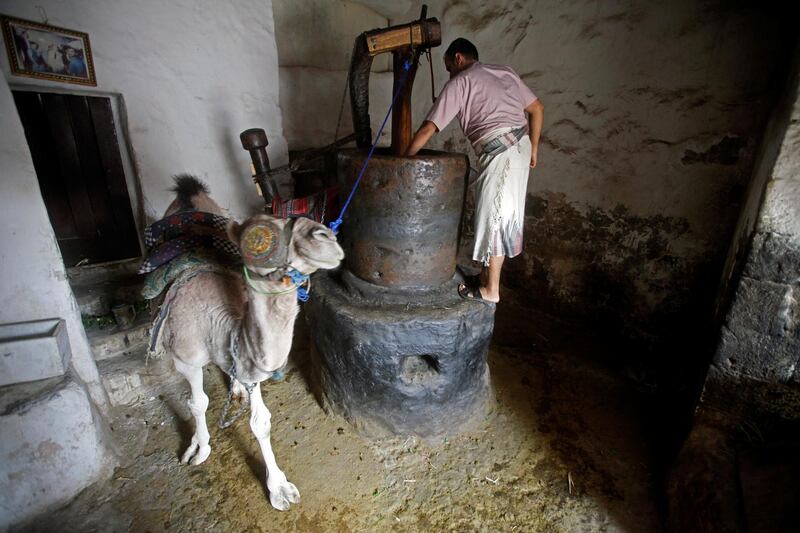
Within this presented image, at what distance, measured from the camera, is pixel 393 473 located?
2656 mm

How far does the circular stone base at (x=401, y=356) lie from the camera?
2.57 meters

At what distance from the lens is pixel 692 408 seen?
247cm

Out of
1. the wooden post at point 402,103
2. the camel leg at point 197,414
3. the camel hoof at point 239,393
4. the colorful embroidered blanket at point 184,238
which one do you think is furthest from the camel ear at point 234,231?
the camel hoof at point 239,393

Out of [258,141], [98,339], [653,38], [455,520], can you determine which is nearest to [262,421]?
[455,520]

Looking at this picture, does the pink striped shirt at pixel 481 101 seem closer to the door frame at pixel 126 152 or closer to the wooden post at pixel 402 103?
the wooden post at pixel 402 103

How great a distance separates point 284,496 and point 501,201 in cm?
244

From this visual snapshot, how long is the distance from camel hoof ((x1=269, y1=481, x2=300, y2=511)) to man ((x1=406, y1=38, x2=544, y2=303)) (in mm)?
1752

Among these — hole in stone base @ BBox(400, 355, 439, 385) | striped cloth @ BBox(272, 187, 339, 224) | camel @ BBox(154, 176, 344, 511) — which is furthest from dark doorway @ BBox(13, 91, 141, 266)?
hole in stone base @ BBox(400, 355, 439, 385)

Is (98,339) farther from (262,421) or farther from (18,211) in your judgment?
(262,421)

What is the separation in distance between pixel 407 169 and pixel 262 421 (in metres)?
1.86

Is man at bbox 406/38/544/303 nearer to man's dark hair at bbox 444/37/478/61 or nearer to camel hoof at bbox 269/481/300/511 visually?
man's dark hair at bbox 444/37/478/61

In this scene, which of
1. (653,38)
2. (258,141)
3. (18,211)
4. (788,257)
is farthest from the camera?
(258,141)

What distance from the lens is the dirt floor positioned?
233cm

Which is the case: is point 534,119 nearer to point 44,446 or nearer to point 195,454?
point 195,454
